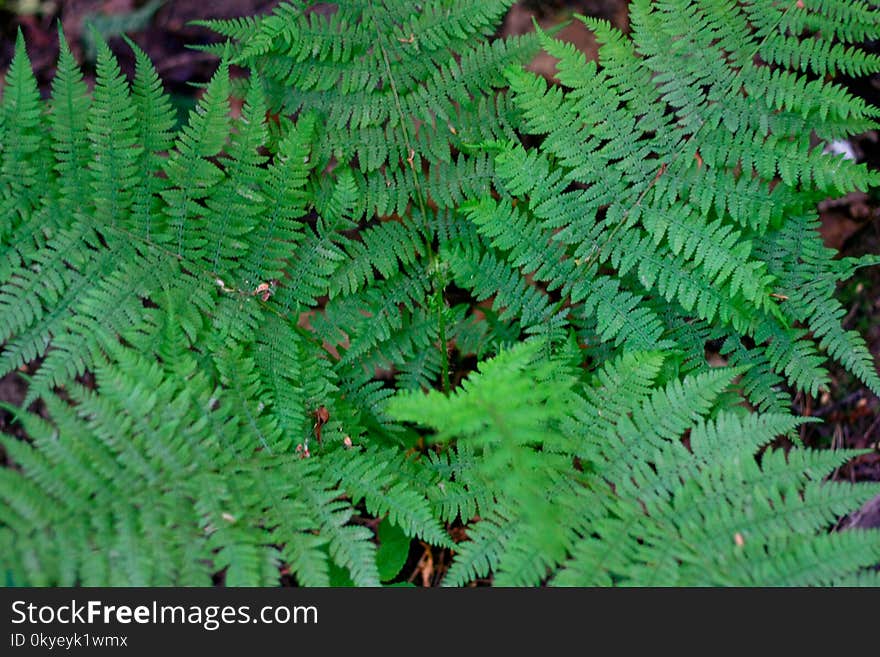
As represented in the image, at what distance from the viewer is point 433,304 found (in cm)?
318

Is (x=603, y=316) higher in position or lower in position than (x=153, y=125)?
lower

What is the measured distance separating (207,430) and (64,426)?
1.56 feet

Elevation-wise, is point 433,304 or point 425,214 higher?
point 425,214

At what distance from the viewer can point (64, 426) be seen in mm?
2281

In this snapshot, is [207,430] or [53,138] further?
[53,138]

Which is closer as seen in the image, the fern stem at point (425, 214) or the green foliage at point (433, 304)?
the green foliage at point (433, 304)

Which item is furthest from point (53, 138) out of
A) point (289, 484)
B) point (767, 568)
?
point (767, 568)

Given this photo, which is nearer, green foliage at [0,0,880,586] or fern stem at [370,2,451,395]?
green foliage at [0,0,880,586]

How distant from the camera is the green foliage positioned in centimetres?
236

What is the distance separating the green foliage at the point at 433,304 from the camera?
2357 millimetres

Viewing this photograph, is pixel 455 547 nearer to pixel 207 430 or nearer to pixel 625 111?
pixel 207 430
